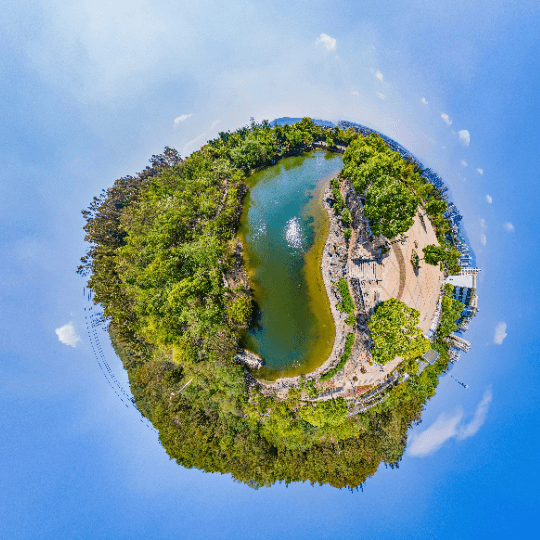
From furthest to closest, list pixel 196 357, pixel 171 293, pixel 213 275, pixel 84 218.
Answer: pixel 84 218 < pixel 196 357 < pixel 213 275 < pixel 171 293

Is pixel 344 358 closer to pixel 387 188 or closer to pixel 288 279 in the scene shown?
pixel 288 279

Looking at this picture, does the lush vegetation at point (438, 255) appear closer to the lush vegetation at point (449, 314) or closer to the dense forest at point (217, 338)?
the lush vegetation at point (449, 314)

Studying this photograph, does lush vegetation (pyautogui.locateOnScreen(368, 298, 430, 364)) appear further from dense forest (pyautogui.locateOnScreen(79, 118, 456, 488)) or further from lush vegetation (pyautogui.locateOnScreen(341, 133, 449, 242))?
lush vegetation (pyautogui.locateOnScreen(341, 133, 449, 242))

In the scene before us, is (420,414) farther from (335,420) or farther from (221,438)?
(221,438)

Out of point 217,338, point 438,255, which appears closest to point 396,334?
point 438,255

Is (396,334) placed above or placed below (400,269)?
below

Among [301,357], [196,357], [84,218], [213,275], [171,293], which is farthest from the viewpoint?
[84,218]

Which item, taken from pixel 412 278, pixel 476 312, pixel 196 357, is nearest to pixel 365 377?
pixel 412 278

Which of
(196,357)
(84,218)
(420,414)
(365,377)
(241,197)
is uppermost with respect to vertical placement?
(84,218)
